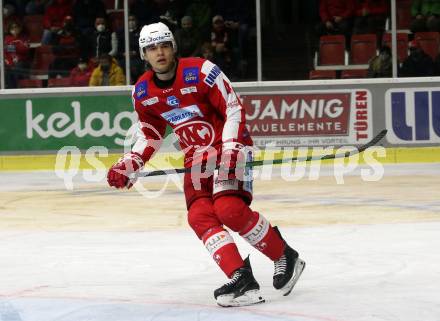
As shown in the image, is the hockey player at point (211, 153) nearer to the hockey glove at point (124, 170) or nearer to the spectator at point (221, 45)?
the hockey glove at point (124, 170)

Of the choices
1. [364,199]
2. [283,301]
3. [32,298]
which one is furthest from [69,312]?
[364,199]

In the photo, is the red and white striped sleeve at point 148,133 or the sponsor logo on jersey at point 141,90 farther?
the red and white striped sleeve at point 148,133

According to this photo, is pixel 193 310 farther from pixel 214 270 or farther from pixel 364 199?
pixel 364 199

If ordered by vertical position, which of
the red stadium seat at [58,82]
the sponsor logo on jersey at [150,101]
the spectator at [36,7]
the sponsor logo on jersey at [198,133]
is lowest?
the red stadium seat at [58,82]

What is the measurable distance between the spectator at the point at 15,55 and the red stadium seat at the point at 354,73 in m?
4.20

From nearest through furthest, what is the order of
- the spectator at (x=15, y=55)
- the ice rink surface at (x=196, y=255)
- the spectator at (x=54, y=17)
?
the ice rink surface at (x=196, y=255) < the spectator at (x=15, y=55) < the spectator at (x=54, y=17)

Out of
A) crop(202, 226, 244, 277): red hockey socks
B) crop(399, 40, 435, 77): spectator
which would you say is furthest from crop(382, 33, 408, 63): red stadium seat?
crop(202, 226, 244, 277): red hockey socks

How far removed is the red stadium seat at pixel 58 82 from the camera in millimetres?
15750

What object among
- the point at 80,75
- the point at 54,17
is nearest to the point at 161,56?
the point at 80,75

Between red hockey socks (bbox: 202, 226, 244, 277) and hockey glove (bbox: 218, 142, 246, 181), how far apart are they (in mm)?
278

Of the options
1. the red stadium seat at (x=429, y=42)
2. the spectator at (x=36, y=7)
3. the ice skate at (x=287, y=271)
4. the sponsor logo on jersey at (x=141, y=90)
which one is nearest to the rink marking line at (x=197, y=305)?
the ice skate at (x=287, y=271)

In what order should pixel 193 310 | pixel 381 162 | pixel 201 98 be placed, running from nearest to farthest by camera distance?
pixel 193 310
pixel 201 98
pixel 381 162

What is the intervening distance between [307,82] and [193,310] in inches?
378

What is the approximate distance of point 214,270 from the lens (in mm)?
7297
